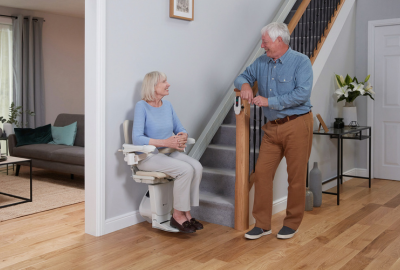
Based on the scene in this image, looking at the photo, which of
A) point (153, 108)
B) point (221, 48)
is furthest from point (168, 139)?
point (221, 48)

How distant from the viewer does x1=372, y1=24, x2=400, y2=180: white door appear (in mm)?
5191

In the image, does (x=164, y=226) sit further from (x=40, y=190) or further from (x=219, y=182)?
(x=40, y=190)

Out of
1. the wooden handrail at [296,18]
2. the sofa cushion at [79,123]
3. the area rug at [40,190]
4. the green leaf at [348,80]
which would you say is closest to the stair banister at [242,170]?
the wooden handrail at [296,18]

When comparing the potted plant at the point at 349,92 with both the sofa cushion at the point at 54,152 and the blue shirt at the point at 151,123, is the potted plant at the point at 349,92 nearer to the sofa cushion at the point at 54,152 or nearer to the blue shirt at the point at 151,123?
the blue shirt at the point at 151,123

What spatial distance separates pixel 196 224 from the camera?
3125mm

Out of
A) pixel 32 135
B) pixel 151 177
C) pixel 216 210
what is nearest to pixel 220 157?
pixel 216 210

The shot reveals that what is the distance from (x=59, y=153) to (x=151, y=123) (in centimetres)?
247

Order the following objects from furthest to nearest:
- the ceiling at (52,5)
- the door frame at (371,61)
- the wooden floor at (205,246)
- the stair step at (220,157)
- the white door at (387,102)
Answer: the ceiling at (52,5) < the door frame at (371,61) < the white door at (387,102) < the stair step at (220,157) < the wooden floor at (205,246)

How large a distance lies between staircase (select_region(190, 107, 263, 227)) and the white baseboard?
18.4 inches

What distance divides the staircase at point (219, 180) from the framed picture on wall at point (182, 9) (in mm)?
1105

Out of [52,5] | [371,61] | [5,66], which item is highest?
[52,5]

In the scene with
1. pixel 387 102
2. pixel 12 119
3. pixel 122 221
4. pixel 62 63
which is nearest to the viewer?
pixel 122 221

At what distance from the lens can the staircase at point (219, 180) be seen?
3.44 metres

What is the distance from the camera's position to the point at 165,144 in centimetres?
306
